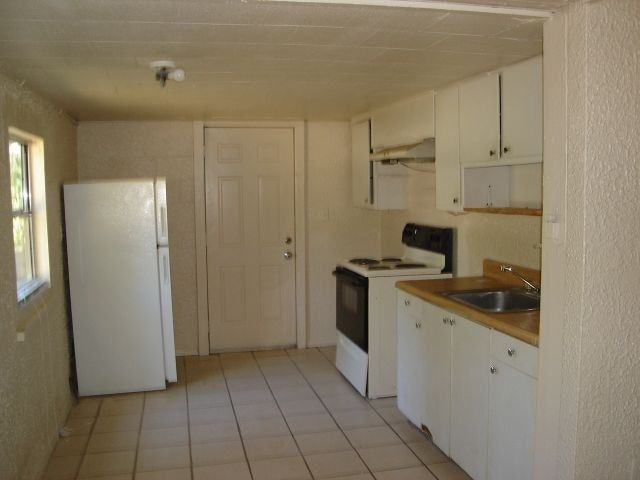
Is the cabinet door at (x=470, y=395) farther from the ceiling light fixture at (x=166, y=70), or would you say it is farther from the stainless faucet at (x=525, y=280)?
the ceiling light fixture at (x=166, y=70)

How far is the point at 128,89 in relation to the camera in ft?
11.5

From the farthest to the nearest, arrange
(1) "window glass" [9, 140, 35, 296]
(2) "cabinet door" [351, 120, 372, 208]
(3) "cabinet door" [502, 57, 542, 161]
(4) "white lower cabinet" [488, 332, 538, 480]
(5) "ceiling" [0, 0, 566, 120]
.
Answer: (2) "cabinet door" [351, 120, 372, 208]
(1) "window glass" [9, 140, 35, 296]
(3) "cabinet door" [502, 57, 542, 161]
(4) "white lower cabinet" [488, 332, 538, 480]
(5) "ceiling" [0, 0, 566, 120]

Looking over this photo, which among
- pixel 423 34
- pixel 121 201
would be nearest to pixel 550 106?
pixel 423 34

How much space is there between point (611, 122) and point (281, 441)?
7.89ft

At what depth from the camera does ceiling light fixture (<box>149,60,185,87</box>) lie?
2761 mm

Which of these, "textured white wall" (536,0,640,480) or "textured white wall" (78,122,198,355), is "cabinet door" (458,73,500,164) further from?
"textured white wall" (78,122,198,355)

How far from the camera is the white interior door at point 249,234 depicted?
17.1ft

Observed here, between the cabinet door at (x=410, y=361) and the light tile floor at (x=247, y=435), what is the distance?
0.51 ft

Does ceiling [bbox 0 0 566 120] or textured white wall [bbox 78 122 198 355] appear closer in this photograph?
ceiling [bbox 0 0 566 120]

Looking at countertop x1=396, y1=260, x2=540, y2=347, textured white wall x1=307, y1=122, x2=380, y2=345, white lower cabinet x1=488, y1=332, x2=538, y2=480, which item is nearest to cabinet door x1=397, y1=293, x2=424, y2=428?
countertop x1=396, y1=260, x2=540, y2=347

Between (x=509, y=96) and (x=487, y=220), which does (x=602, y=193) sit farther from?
(x=487, y=220)

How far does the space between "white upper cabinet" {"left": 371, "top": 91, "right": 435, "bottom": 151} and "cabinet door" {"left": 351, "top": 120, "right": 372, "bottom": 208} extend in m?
0.15

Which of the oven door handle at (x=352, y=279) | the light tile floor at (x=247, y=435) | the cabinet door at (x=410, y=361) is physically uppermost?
the oven door handle at (x=352, y=279)

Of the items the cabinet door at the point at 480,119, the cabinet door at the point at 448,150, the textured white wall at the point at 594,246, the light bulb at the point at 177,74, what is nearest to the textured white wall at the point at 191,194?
the cabinet door at the point at 448,150
